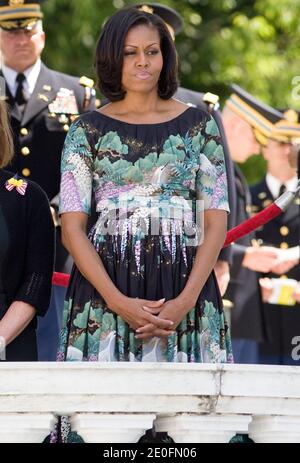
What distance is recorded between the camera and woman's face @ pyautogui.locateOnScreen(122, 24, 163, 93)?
20.1ft

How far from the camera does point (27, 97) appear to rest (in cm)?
795

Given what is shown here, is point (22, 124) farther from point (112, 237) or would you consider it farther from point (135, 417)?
point (135, 417)

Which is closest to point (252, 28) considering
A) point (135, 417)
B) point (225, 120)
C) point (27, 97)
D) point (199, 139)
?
Answer: point (225, 120)

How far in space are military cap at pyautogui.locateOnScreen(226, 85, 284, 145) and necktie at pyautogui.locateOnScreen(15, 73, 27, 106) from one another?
11.3ft

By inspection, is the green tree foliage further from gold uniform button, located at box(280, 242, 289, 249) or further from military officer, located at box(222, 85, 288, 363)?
gold uniform button, located at box(280, 242, 289, 249)

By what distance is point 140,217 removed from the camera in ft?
19.8

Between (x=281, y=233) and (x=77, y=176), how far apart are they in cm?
523


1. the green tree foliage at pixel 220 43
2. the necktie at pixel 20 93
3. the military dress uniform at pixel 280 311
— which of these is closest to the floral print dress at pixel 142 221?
the necktie at pixel 20 93

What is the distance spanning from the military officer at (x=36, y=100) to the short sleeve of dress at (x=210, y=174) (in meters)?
1.75

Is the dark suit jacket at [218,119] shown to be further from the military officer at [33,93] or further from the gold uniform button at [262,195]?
the gold uniform button at [262,195]

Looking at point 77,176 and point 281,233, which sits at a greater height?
point 281,233

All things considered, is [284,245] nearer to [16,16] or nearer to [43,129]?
[43,129]

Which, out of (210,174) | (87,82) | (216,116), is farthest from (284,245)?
(210,174)

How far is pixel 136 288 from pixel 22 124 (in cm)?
208
